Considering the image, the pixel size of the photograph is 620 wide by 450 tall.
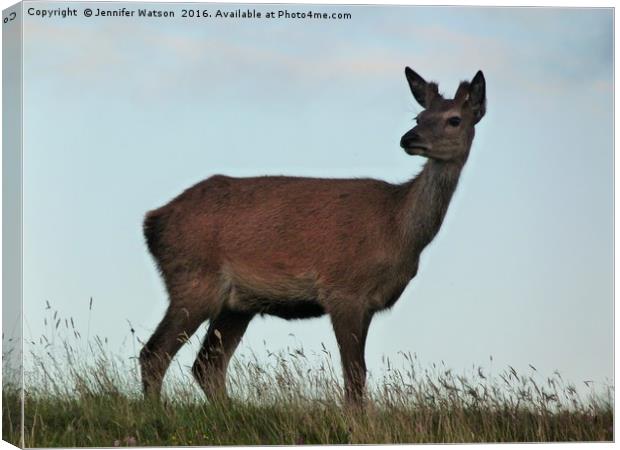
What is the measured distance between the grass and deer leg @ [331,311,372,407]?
158 millimetres

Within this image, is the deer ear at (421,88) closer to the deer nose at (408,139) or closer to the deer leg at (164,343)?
the deer nose at (408,139)

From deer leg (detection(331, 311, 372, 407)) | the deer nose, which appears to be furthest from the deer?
the deer nose

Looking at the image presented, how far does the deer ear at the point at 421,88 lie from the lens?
15227mm

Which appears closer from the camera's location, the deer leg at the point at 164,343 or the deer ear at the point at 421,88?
the deer ear at the point at 421,88

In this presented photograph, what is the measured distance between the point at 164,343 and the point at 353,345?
5.39ft

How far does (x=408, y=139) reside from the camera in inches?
593

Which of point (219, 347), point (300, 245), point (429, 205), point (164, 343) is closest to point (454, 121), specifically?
point (429, 205)

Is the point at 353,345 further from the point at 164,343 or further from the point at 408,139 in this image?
the point at 408,139

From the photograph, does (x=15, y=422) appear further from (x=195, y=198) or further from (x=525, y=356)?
(x=525, y=356)

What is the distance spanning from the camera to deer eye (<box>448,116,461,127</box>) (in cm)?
1540

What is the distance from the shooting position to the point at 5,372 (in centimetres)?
1491

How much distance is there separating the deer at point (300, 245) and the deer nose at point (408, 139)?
0.15m

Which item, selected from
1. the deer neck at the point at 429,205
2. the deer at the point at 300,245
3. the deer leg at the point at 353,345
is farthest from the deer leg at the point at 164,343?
the deer neck at the point at 429,205

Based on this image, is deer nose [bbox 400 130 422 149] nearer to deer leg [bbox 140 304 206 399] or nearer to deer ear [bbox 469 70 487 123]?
deer ear [bbox 469 70 487 123]
